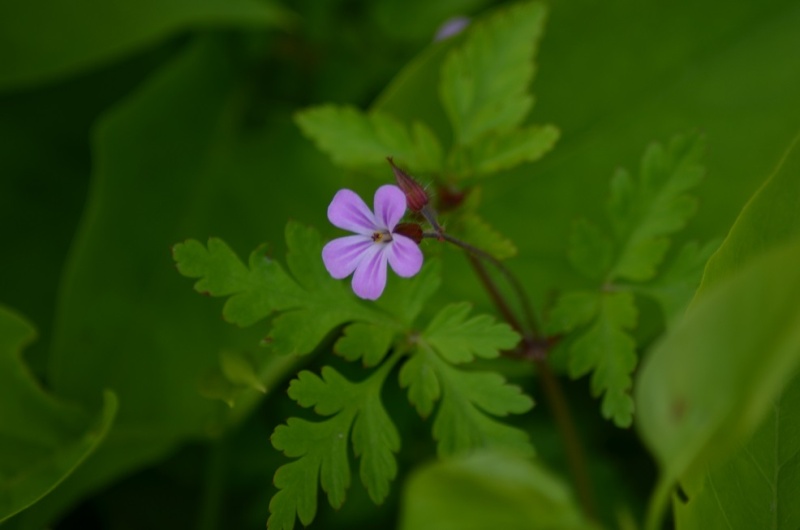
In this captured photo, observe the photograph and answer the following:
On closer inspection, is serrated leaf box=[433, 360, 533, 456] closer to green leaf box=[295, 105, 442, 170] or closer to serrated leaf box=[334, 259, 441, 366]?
serrated leaf box=[334, 259, 441, 366]

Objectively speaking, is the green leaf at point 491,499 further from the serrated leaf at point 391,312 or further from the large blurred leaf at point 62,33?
the large blurred leaf at point 62,33

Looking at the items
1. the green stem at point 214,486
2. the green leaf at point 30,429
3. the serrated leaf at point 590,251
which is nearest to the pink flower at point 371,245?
the serrated leaf at point 590,251

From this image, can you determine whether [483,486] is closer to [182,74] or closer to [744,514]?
[744,514]

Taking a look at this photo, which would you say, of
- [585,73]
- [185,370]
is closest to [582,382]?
[585,73]

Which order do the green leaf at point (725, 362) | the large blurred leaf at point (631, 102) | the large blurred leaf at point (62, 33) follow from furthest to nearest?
the large blurred leaf at point (62, 33)
the large blurred leaf at point (631, 102)
the green leaf at point (725, 362)

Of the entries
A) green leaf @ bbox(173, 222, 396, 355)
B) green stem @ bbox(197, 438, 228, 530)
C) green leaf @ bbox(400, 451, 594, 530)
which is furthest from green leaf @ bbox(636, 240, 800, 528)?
green stem @ bbox(197, 438, 228, 530)

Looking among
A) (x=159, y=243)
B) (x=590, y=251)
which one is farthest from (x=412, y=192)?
Result: (x=159, y=243)
